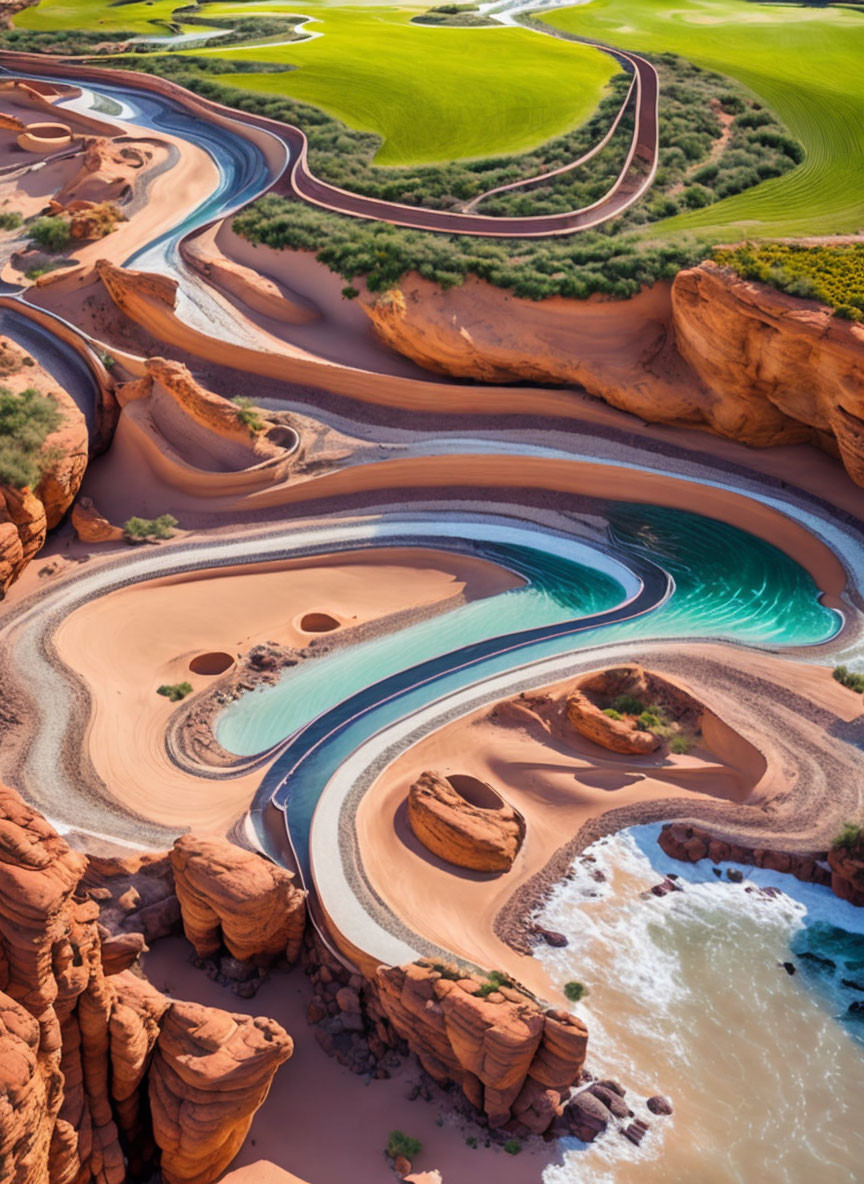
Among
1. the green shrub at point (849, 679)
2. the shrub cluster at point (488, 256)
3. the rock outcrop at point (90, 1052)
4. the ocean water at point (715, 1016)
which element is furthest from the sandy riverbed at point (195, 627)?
the shrub cluster at point (488, 256)

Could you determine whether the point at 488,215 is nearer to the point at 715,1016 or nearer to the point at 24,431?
the point at 24,431

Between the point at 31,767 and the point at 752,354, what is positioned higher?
the point at 752,354

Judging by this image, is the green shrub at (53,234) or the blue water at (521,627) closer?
the blue water at (521,627)

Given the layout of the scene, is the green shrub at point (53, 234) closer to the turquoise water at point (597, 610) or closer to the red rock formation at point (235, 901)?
the turquoise water at point (597, 610)

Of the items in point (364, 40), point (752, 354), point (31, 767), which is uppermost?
point (364, 40)

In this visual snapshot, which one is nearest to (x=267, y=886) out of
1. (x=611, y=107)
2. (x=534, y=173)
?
(x=534, y=173)

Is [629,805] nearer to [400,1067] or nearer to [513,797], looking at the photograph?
[513,797]
